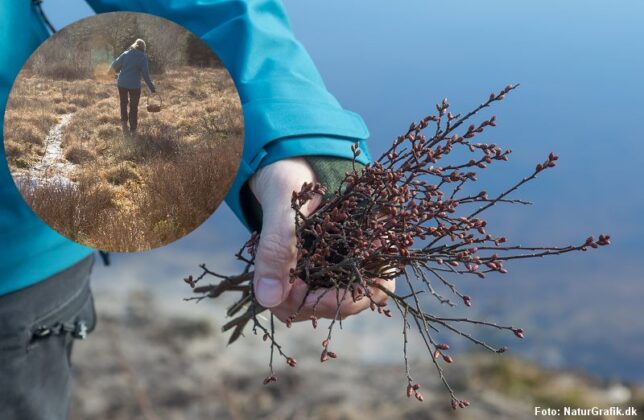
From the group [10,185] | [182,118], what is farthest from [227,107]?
[10,185]

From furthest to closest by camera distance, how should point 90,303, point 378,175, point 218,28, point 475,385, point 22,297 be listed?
point 475,385, point 90,303, point 22,297, point 218,28, point 378,175

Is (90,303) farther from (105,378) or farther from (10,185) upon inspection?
(105,378)

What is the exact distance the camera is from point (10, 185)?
217cm

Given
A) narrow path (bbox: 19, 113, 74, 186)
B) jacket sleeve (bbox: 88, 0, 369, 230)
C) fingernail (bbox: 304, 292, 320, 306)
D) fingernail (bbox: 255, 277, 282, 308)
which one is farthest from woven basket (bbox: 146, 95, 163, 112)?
fingernail (bbox: 304, 292, 320, 306)

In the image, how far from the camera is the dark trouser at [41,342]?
2.34 metres

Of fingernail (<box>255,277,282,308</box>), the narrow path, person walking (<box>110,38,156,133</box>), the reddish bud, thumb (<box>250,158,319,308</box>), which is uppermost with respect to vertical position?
person walking (<box>110,38,156,133</box>)

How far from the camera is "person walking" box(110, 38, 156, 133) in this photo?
1.70 meters

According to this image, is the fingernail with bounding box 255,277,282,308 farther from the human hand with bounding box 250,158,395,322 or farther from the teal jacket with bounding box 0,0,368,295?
the teal jacket with bounding box 0,0,368,295

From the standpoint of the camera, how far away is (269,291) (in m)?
1.90

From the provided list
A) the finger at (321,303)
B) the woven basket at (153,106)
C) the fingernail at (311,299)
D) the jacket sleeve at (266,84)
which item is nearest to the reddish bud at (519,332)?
the finger at (321,303)

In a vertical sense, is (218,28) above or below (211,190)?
Answer: above

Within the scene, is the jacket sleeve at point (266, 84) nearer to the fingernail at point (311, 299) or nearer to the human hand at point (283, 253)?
the human hand at point (283, 253)

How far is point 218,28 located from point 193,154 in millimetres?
530

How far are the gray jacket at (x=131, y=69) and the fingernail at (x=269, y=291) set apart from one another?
600 mm
